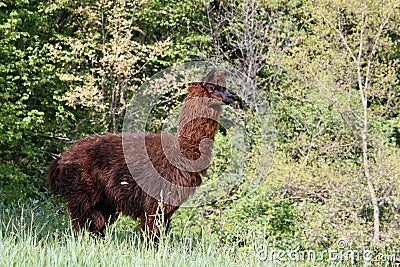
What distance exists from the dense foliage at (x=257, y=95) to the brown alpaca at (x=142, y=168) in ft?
8.06

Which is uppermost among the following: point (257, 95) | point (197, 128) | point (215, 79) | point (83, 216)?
point (257, 95)

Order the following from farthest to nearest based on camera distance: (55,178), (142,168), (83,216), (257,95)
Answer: (257,95), (55,178), (83,216), (142,168)

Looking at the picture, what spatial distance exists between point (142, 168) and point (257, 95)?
465 cm

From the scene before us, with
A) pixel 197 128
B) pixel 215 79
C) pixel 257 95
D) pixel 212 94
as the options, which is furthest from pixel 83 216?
pixel 257 95

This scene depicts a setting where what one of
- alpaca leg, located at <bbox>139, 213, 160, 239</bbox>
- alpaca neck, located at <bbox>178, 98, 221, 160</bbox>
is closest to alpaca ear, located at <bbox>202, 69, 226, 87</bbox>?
alpaca neck, located at <bbox>178, 98, 221, 160</bbox>

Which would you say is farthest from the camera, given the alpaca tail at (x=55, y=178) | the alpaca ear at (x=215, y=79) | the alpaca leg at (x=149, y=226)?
the alpaca tail at (x=55, y=178)

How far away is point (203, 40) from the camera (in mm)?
11688

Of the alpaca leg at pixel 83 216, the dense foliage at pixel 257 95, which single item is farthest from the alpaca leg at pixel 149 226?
the dense foliage at pixel 257 95

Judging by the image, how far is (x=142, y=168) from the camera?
6.60 metres

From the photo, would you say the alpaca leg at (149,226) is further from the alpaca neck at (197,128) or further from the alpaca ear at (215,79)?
the alpaca ear at (215,79)

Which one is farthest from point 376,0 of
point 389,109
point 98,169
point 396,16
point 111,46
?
point 111,46

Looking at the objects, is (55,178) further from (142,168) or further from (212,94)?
(212,94)

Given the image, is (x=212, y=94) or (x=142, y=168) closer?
(x=212, y=94)

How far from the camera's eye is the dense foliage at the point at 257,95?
851 cm
